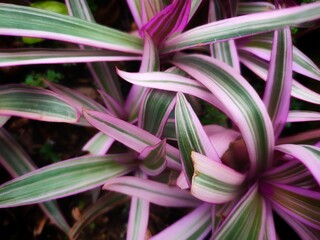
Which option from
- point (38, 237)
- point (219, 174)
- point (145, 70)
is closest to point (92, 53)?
point (145, 70)

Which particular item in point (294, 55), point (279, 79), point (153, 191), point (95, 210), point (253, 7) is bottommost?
point (95, 210)

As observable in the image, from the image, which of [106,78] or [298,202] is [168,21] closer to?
[106,78]

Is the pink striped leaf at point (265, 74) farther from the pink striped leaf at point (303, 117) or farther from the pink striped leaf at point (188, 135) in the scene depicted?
the pink striped leaf at point (188, 135)

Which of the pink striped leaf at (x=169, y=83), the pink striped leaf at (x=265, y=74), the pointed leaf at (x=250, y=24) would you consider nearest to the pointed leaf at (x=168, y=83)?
the pink striped leaf at (x=169, y=83)

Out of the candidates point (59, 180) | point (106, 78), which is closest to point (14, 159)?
point (59, 180)

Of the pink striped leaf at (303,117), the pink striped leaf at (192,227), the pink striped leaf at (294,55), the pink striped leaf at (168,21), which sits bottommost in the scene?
the pink striped leaf at (192,227)

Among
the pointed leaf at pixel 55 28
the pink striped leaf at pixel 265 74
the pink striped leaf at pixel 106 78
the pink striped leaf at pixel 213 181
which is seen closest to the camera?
the pink striped leaf at pixel 213 181

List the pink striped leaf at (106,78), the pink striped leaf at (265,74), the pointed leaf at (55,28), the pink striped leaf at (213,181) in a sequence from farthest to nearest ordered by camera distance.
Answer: the pink striped leaf at (106,78) < the pink striped leaf at (265,74) < the pointed leaf at (55,28) < the pink striped leaf at (213,181)
